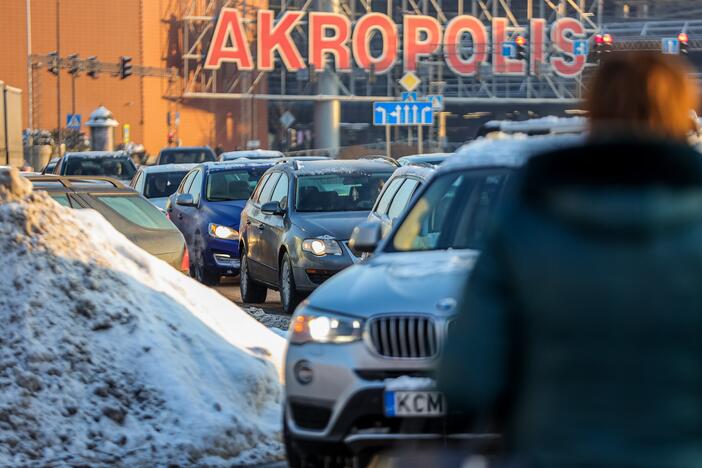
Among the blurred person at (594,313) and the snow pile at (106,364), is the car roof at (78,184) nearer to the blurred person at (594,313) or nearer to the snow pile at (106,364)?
the snow pile at (106,364)

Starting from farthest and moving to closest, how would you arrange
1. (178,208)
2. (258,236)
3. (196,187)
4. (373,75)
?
1. (373,75)
2. (178,208)
3. (196,187)
4. (258,236)

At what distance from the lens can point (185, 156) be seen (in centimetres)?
3947

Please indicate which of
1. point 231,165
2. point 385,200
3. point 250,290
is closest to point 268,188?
point 250,290

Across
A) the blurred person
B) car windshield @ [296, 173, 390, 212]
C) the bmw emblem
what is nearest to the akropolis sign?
car windshield @ [296, 173, 390, 212]

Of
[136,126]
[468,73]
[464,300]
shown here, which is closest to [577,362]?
[464,300]

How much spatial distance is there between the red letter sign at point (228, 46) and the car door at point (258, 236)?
58539 mm

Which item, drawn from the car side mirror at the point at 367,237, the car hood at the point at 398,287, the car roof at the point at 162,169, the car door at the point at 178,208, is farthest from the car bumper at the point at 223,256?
the car hood at the point at 398,287

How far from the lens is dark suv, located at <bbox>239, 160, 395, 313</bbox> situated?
16.2 m

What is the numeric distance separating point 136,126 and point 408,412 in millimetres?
70313

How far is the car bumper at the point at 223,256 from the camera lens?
67.3 feet

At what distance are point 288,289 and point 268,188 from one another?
219cm

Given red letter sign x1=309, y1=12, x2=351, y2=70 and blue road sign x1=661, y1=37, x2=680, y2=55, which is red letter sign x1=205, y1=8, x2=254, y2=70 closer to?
red letter sign x1=309, y1=12, x2=351, y2=70

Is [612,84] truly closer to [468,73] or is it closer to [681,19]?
[468,73]

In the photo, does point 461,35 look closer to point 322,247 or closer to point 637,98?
point 322,247
